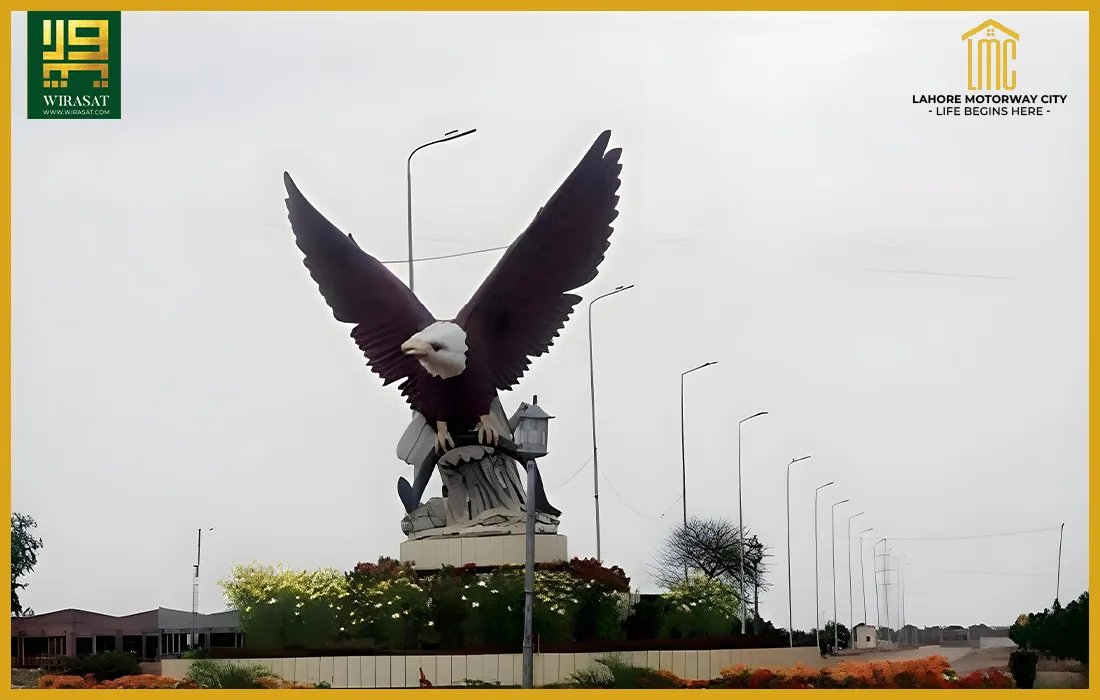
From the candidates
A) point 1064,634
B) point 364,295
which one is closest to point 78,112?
point 364,295

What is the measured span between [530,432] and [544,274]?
13.4 meters

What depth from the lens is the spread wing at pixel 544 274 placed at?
3753 centimetres

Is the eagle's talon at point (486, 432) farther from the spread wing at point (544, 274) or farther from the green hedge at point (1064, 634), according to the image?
the green hedge at point (1064, 634)

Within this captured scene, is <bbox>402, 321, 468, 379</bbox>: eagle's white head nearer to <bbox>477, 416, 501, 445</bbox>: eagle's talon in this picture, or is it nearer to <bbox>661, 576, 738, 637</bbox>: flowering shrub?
<bbox>477, 416, 501, 445</bbox>: eagle's talon

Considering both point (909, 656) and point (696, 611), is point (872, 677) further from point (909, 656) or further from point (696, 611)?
point (909, 656)

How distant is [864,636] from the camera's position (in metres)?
78.8

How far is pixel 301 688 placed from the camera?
3325 cm

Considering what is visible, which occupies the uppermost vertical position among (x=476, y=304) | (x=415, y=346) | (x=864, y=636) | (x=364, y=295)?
(x=364, y=295)

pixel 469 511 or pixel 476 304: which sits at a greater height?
pixel 476 304

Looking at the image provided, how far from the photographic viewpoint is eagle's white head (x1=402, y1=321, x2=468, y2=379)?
3744cm

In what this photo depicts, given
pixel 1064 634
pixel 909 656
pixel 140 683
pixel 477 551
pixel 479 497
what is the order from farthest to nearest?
1. pixel 909 656
2. pixel 1064 634
3. pixel 479 497
4. pixel 477 551
5. pixel 140 683

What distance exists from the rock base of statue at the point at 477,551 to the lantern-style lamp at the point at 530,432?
13774 millimetres

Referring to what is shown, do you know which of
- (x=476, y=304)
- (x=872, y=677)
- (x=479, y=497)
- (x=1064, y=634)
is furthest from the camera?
(x=1064, y=634)

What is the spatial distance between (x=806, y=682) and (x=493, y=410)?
10401 mm
